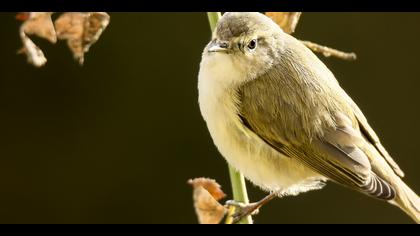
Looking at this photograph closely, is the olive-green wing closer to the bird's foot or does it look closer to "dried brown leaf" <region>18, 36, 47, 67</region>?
the bird's foot

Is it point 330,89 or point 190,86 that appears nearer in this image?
point 330,89

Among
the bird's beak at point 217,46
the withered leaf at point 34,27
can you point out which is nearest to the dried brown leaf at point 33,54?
the withered leaf at point 34,27

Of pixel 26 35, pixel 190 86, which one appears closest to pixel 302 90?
pixel 26 35

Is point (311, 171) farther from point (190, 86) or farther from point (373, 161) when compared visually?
Answer: point (190, 86)

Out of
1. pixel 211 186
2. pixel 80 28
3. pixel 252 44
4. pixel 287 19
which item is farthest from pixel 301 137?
pixel 80 28

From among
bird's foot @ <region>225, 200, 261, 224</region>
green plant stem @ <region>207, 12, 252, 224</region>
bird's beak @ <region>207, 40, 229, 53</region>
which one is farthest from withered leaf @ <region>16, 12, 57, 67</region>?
bird's beak @ <region>207, 40, 229, 53</region>

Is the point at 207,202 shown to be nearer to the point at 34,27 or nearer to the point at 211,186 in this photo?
the point at 211,186

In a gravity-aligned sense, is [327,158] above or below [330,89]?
below
